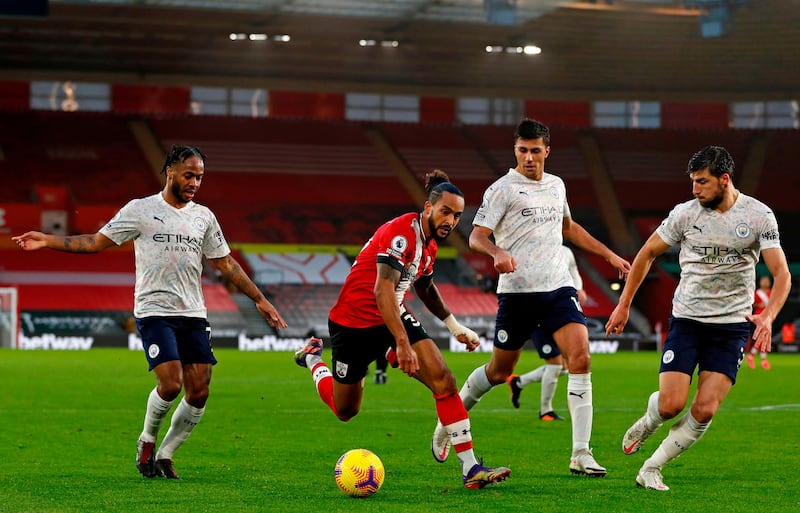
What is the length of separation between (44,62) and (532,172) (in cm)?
3808

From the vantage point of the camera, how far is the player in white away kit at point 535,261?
29.6ft

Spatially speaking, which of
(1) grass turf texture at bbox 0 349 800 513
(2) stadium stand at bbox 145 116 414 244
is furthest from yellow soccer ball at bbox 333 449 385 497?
(2) stadium stand at bbox 145 116 414 244

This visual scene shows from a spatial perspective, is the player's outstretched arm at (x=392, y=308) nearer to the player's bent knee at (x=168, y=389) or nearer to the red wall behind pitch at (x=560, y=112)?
the player's bent knee at (x=168, y=389)

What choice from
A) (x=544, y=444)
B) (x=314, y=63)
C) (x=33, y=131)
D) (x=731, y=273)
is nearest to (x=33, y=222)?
(x=33, y=131)

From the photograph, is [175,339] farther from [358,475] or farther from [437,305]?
[437,305]

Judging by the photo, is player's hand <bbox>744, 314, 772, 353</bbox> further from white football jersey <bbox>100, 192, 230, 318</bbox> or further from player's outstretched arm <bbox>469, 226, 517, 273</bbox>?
white football jersey <bbox>100, 192, 230, 318</bbox>

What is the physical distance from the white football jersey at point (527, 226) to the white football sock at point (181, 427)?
2.45m

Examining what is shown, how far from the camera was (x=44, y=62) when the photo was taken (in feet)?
145

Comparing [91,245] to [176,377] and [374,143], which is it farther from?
[374,143]

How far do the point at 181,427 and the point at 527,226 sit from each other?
294 cm

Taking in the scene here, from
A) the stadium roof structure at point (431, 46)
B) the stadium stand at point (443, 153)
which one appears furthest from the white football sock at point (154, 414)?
the stadium stand at point (443, 153)

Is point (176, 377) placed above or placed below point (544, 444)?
above

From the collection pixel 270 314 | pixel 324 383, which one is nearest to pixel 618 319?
pixel 324 383

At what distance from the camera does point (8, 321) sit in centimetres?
3653
